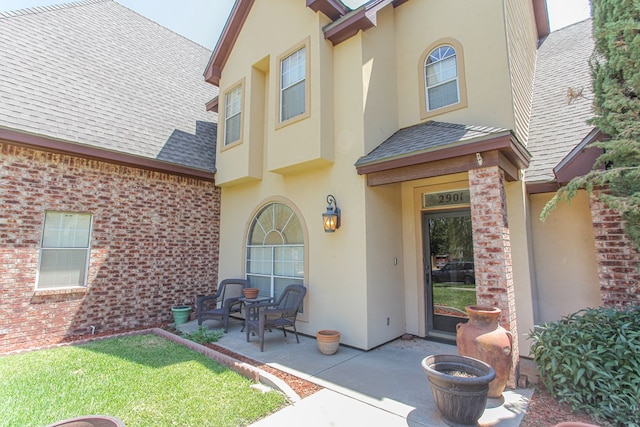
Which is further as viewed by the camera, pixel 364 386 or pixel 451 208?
pixel 451 208

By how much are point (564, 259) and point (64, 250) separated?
1004 cm

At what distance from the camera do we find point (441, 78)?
23.0 ft

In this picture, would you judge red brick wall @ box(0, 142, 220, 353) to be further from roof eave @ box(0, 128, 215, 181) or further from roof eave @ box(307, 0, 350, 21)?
roof eave @ box(307, 0, 350, 21)

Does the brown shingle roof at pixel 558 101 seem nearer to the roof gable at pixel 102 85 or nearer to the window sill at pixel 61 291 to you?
the roof gable at pixel 102 85

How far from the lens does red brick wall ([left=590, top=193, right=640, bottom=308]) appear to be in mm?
4742

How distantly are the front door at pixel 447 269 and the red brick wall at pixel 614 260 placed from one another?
2.00 metres

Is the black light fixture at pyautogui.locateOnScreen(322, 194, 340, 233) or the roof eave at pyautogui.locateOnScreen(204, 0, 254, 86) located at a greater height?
the roof eave at pyautogui.locateOnScreen(204, 0, 254, 86)

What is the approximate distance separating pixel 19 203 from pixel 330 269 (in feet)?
20.8

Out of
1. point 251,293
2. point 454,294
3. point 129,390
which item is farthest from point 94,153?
point 454,294

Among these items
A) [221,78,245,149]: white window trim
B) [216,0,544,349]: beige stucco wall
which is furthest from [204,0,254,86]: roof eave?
[216,0,544,349]: beige stucco wall

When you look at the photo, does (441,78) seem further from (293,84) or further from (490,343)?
(490,343)

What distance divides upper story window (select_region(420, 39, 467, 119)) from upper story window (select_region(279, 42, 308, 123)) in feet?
8.66

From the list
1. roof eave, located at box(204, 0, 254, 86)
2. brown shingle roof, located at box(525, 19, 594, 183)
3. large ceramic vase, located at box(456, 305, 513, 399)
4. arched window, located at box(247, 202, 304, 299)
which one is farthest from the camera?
roof eave, located at box(204, 0, 254, 86)

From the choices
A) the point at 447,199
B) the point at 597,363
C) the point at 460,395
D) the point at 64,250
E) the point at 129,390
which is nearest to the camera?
Result: the point at 460,395
